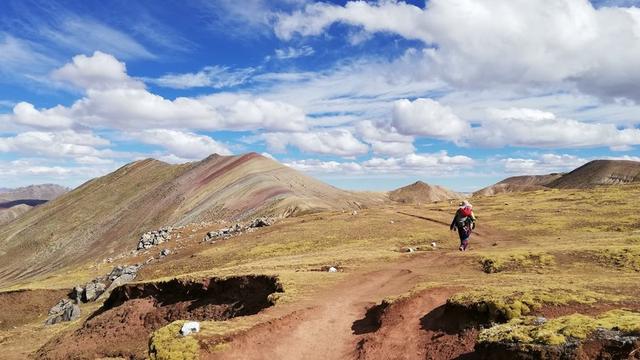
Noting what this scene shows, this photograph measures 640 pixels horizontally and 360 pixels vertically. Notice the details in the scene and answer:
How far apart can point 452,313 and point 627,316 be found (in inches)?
294

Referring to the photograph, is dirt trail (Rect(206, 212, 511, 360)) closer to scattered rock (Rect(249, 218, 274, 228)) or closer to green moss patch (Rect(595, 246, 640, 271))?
green moss patch (Rect(595, 246, 640, 271))

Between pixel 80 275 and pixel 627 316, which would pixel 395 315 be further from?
pixel 80 275

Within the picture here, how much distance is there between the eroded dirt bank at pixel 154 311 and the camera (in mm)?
36531

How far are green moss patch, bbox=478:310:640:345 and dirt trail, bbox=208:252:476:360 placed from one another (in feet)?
18.8

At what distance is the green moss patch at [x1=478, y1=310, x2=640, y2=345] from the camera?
56.4 feet

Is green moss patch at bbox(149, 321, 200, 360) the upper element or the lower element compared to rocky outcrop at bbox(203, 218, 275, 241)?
lower

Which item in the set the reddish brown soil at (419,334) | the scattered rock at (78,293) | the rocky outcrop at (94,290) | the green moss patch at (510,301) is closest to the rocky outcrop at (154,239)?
the rocky outcrop at (94,290)

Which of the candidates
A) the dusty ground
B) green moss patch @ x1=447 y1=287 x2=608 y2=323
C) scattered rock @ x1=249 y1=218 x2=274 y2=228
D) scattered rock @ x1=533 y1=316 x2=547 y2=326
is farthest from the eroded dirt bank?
scattered rock @ x1=249 y1=218 x2=274 y2=228

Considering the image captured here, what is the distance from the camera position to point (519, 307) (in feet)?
71.9

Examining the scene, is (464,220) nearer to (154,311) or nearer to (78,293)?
(154,311)

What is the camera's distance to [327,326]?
26.8 metres

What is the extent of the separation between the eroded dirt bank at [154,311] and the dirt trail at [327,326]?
542 centimetres

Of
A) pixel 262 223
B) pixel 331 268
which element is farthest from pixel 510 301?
pixel 262 223

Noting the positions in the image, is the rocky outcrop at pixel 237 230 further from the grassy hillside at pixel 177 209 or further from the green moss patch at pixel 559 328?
the green moss patch at pixel 559 328
